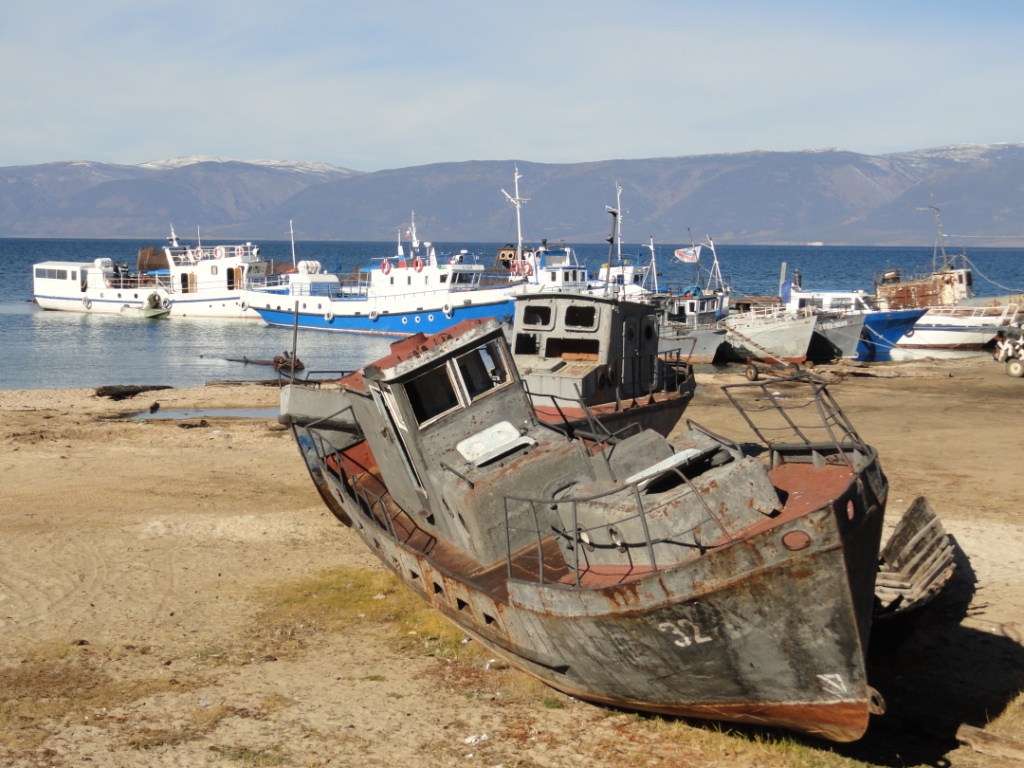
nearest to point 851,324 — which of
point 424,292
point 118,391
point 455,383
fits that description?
point 424,292

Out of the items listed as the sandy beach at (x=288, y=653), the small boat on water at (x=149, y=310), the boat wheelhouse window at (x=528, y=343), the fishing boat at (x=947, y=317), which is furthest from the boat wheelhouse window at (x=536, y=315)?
the small boat on water at (x=149, y=310)

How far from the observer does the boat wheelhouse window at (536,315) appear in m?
22.1

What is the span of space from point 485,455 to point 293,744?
12.9ft

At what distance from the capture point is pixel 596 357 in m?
21.5

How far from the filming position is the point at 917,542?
13664 millimetres

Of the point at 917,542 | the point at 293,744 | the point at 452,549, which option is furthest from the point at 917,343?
the point at 293,744

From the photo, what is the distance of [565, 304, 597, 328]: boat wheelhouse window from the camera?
21500mm

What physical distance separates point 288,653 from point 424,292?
4632 cm

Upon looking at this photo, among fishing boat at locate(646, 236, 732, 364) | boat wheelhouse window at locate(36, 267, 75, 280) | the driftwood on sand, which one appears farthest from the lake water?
fishing boat at locate(646, 236, 732, 364)

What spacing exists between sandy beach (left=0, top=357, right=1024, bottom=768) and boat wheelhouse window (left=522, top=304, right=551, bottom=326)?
233 inches

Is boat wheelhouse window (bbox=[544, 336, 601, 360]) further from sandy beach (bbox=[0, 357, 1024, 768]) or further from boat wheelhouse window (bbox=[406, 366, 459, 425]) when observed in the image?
boat wheelhouse window (bbox=[406, 366, 459, 425])

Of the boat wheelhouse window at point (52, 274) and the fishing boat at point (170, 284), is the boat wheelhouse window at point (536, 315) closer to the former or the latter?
the fishing boat at point (170, 284)

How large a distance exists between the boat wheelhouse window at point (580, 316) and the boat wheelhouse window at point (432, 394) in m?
8.71

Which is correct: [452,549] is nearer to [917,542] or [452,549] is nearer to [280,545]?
[280,545]
